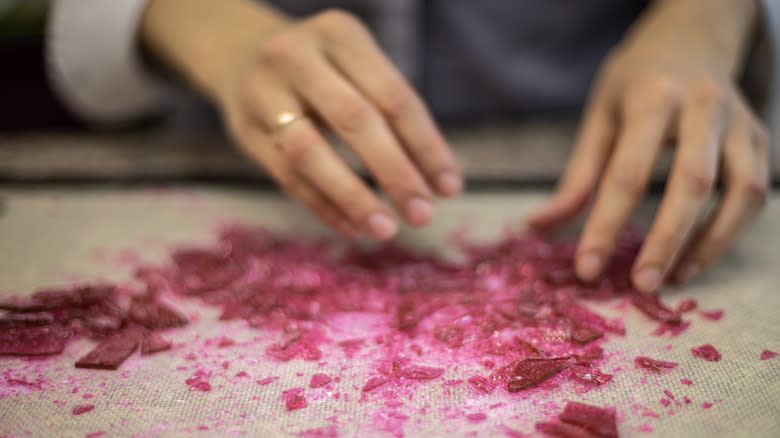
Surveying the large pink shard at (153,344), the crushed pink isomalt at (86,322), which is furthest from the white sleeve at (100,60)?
the large pink shard at (153,344)

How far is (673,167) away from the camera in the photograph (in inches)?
24.2

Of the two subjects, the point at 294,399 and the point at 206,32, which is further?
the point at 206,32

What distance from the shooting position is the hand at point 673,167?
0.59m

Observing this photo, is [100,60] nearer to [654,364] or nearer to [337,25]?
[337,25]

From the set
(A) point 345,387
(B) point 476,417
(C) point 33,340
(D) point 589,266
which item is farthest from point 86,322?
(D) point 589,266

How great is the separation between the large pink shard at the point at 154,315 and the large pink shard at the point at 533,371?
11.6 inches

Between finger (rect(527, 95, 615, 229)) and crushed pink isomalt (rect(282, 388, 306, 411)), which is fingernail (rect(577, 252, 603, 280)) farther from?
crushed pink isomalt (rect(282, 388, 306, 411))

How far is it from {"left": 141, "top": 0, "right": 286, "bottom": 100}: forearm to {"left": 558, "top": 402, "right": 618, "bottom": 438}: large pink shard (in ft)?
1.79

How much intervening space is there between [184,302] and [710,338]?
18.6 inches

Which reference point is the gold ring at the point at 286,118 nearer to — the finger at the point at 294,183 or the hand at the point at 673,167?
the finger at the point at 294,183

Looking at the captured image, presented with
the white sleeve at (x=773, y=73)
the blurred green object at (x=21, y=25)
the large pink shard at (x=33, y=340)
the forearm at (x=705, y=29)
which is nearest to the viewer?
the large pink shard at (x=33, y=340)

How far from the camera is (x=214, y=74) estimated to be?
0.77 metres

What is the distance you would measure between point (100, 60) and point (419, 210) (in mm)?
621

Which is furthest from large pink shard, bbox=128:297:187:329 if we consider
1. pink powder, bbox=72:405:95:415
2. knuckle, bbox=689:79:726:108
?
knuckle, bbox=689:79:726:108
